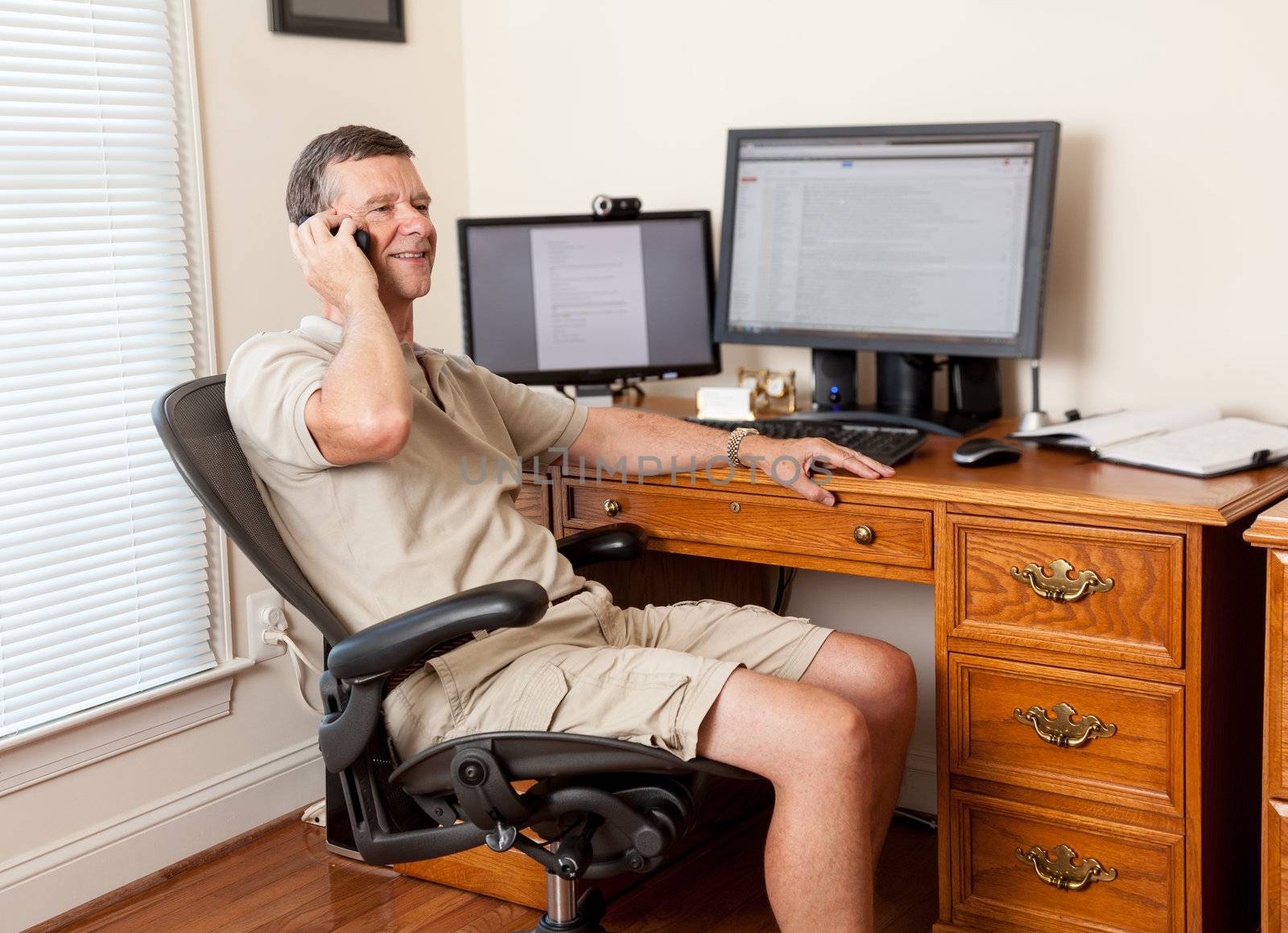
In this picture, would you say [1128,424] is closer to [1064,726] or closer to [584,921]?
[1064,726]

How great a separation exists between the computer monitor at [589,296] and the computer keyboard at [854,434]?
288mm

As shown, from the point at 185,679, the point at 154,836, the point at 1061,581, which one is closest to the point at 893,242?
the point at 1061,581

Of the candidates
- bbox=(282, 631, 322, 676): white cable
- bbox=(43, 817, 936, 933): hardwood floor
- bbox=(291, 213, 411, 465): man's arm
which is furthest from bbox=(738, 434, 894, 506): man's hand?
bbox=(282, 631, 322, 676): white cable

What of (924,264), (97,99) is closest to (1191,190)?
(924,264)

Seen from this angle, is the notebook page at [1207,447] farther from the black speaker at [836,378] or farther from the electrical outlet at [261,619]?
the electrical outlet at [261,619]

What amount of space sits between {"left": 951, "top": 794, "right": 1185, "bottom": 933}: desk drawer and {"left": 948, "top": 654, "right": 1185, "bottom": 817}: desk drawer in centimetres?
5

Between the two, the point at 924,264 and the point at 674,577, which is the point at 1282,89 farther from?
the point at 674,577

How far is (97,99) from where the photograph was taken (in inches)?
86.0

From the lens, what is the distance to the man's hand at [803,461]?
6.16ft

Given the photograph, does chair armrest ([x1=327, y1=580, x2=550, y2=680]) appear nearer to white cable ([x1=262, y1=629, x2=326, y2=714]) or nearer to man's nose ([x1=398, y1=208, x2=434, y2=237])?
man's nose ([x1=398, y1=208, x2=434, y2=237])

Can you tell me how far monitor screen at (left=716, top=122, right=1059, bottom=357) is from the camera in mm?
2082

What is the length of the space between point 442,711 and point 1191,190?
1.48 metres

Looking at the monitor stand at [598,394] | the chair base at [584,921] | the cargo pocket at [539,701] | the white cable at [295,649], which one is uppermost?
the monitor stand at [598,394]

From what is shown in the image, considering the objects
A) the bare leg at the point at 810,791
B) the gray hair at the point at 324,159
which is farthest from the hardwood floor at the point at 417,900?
the gray hair at the point at 324,159
